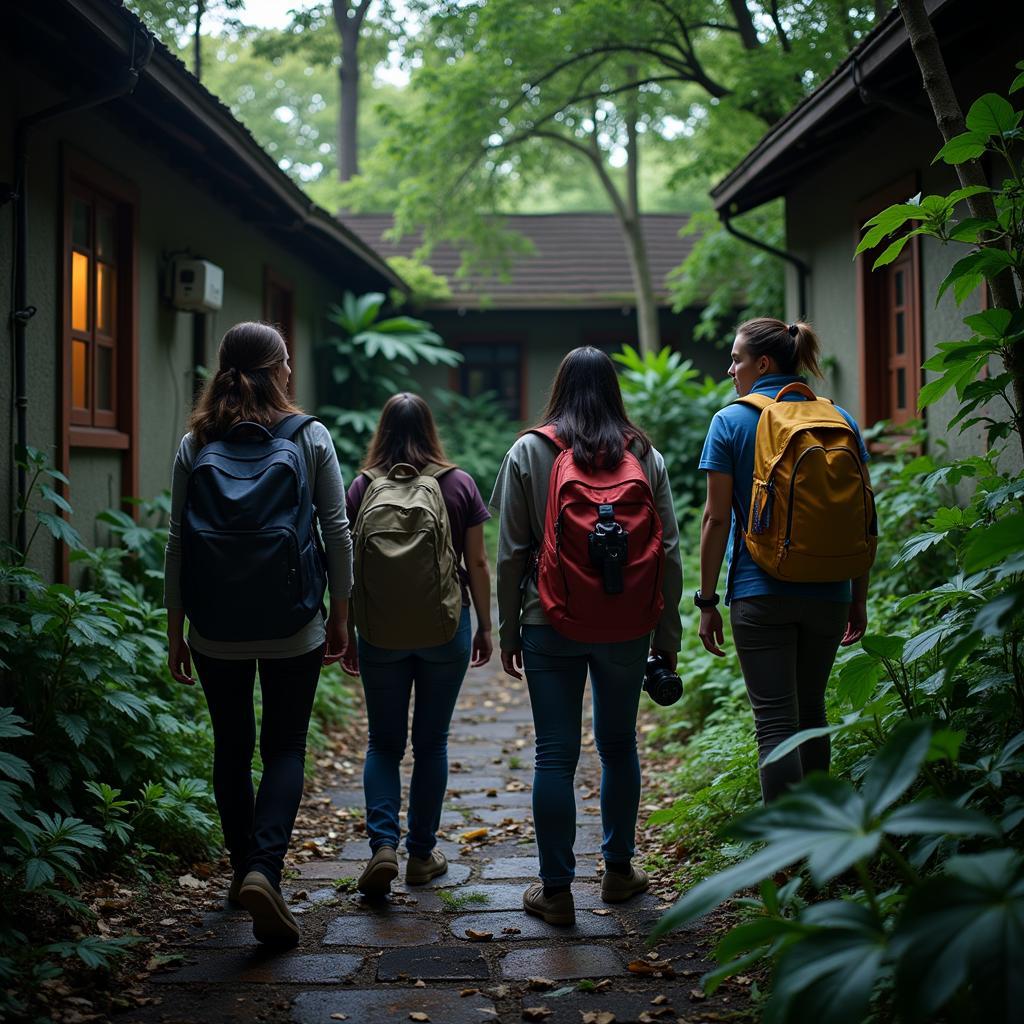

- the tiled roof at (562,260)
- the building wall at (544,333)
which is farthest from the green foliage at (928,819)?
the building wall at (544,333)

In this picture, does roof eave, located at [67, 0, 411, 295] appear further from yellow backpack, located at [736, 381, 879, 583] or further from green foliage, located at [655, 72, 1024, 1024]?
green foliage, located at [655, 72, 1024, 1024]

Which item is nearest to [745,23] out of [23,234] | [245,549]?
[23,234]

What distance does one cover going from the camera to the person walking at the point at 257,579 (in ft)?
12.3

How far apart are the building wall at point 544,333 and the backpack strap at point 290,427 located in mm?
15223

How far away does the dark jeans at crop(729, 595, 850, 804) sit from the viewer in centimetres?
391

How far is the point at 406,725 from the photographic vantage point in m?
4.58

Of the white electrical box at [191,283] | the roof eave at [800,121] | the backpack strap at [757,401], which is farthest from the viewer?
the white electrical box at [191,283]

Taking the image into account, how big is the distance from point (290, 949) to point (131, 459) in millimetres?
4462

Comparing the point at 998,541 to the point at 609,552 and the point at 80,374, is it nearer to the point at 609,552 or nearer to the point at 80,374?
the point at 609,552

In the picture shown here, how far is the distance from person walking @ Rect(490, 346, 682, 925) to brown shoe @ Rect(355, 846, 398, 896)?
1.74 feet

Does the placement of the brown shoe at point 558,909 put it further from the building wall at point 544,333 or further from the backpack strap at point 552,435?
the building wall at point 544,333

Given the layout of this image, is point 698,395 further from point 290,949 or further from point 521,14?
point 290,949

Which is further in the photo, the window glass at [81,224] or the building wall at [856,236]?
the building wall at [856,236]

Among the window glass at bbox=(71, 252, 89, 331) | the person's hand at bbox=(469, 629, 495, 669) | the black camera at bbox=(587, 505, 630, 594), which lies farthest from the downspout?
the black camera at bbox=(587, 505, 630, 594)
